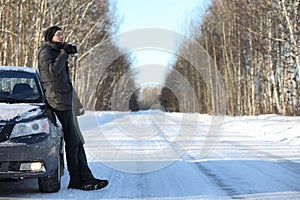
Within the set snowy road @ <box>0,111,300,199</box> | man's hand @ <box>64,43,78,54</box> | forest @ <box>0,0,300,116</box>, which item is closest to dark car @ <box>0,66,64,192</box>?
snowy road @ <box>0,111,300,199</box>

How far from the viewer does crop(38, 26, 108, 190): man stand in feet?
20.0

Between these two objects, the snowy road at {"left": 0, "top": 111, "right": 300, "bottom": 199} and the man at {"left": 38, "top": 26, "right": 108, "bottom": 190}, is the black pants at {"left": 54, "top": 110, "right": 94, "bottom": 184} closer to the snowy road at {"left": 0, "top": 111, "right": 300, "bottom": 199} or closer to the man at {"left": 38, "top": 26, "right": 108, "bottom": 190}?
the man at {"left": 38, "top": 26, "right": 108, "bottom": 190}

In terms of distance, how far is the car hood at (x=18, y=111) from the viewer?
5410 millimetres

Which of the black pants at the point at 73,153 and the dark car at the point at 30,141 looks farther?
the black pants at the point at 73,153

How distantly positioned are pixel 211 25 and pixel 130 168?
39.3 meters

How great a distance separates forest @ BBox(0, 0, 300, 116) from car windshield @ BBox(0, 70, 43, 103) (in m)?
14.3

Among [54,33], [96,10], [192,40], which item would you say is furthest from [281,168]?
[192,40]

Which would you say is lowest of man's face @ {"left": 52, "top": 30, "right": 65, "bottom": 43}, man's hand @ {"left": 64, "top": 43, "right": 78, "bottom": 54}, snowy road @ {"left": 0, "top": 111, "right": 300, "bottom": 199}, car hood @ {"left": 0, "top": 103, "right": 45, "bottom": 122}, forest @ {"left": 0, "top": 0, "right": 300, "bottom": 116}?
snowy road @ {"left": 0, "top": 111, "right": 300, "bottom": 199}

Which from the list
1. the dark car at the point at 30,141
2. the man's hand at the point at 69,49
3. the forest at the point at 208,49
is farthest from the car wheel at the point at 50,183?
the forest at the point at 208,49

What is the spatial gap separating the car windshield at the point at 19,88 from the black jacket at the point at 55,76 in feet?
0.76

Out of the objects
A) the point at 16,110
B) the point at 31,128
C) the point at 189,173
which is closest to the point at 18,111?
the point at 16,110

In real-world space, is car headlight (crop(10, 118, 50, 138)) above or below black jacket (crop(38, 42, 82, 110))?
below

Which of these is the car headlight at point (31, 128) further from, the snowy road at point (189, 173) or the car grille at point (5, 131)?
the snowy road at point (189, 173)

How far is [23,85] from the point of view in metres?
6.41
